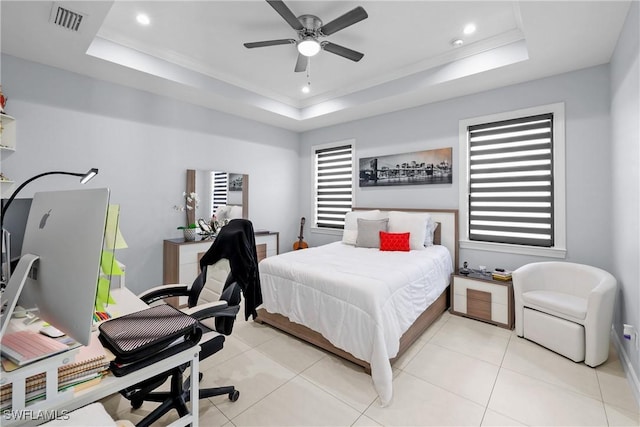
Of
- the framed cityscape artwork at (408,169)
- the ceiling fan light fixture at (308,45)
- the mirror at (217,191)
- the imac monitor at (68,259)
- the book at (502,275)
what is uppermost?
the ceiling fan light fixture at (308,45)

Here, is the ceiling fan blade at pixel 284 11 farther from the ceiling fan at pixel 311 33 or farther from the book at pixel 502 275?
the book at pixel 502 275

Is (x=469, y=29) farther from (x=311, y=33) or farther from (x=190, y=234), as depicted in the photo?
(x=190, y=234)

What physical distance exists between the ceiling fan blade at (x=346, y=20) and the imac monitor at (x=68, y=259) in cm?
217

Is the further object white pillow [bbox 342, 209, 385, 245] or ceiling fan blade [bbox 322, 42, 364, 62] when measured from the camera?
white pillow [bbox 342, 209, 385, 245]

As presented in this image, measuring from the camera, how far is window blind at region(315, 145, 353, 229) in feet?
16.6

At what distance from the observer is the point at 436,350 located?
8.52 ft

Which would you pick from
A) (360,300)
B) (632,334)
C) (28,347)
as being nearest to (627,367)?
(632,334)

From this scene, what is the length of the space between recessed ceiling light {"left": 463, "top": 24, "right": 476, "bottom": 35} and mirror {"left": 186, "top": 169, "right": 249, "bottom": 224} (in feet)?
11.4

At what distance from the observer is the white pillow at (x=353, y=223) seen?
4133mm

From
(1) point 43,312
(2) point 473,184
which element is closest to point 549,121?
(2) point 473,184

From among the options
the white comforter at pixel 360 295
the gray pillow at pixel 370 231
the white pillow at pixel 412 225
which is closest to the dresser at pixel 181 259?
the white comforter at pixel 360 295

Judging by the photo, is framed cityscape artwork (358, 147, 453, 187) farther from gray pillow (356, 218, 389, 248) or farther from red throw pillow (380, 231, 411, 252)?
red throw pillow (380, 231, 411, 252)

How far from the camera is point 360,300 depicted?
2137mm

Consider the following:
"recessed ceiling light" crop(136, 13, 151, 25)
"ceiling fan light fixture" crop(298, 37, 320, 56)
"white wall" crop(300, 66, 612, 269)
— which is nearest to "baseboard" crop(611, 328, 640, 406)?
"white wall" crop(300, 66, 612, 269)
